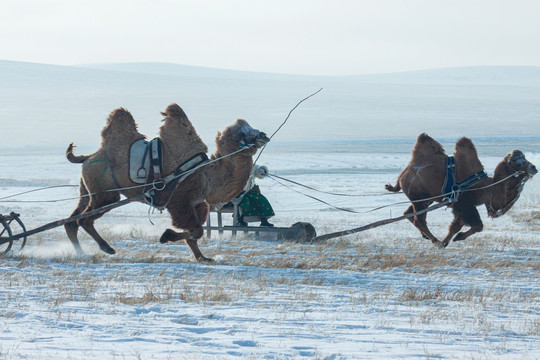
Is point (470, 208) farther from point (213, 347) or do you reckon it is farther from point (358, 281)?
point (213, 347)

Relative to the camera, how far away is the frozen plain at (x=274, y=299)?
223 inches

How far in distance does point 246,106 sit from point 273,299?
67955mm

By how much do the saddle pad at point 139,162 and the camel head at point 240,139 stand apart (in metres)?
1.00

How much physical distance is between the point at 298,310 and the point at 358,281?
2148mm

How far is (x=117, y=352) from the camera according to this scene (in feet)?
Answer: 17.7

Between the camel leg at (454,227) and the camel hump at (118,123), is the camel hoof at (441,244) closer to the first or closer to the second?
the camel leg at (454,227)

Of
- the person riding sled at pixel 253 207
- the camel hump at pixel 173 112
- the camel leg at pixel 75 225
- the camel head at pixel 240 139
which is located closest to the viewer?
the camel head at pixel 240 139

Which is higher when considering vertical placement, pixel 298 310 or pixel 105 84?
pixel 105 84

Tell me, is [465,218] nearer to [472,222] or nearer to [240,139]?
[472,222]

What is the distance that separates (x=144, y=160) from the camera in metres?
10.5

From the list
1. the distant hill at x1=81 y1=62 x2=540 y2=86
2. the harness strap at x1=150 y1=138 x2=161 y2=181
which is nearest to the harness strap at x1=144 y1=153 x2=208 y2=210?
the harness strap at x1=150 y1=138 x2=161 y2=181

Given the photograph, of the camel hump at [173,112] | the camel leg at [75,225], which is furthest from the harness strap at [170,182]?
the camel leg at [75,225]

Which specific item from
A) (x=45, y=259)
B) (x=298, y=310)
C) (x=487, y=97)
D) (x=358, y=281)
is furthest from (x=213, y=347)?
(x=487, y=97)

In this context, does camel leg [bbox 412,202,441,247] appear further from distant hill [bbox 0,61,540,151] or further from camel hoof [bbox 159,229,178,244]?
distant hill [bbox 0,61,540,151]
